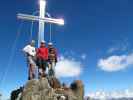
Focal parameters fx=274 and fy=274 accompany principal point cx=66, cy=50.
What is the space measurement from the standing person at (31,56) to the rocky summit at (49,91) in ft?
4.90

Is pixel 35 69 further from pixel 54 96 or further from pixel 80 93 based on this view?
pixel 80 93

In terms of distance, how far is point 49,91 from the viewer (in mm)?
24188

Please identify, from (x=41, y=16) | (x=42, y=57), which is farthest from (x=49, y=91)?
(x=41, y=16)

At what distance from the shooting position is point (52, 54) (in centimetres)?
2672

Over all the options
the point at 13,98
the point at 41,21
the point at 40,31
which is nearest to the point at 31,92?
the point at 13,98

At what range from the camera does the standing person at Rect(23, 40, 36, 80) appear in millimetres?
25312

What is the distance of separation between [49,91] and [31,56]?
378cm

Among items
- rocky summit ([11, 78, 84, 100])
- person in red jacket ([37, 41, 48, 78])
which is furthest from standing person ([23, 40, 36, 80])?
rocky summit ([11, 78, 84, 100])

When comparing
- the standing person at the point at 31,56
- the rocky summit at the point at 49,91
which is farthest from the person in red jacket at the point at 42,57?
the rocky summit at the point at 49,91

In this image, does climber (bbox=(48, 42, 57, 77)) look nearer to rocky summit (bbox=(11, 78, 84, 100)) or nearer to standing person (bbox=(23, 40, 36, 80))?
rocky summit (bbox=(11, 78, 84, 100))

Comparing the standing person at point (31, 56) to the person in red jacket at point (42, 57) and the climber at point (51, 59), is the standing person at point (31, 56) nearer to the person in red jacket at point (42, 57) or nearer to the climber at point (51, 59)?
the person in red jacket at point (42, 57)

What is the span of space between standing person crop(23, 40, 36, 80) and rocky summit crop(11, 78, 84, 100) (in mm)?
1495

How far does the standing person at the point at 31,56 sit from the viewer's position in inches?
997

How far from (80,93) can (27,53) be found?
262 inches
